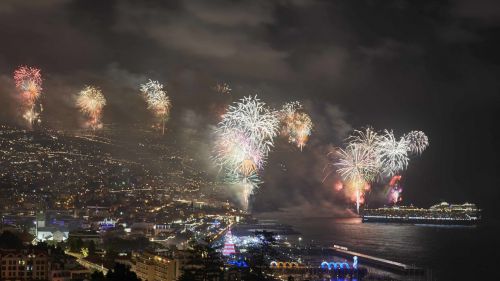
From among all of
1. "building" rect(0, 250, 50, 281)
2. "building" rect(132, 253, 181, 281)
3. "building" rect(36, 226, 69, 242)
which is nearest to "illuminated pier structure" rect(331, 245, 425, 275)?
"building" rect(132, 253, 181, 281)

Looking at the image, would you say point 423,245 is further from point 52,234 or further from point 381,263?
point 52,234

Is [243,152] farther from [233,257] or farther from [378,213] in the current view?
[378,213]

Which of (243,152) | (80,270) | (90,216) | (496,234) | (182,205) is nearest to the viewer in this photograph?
(80,270)

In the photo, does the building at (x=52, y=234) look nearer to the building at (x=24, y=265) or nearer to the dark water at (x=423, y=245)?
the building at (x=24, y=265)

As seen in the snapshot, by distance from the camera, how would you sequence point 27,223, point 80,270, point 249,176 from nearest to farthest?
point 80,270 → point 249,176 → point 27,223

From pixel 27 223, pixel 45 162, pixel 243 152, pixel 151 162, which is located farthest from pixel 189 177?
pixel 243 152

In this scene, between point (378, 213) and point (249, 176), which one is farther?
point (378, 213)
